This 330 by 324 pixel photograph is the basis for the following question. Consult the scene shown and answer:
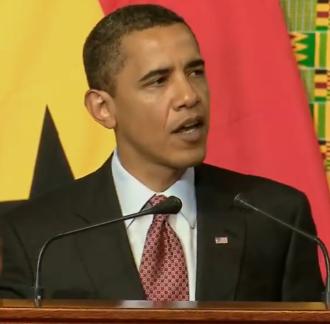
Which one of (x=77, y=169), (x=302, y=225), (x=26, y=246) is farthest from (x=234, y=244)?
(x=77, y=169)

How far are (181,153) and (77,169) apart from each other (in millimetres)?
608

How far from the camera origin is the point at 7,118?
8.70 feet

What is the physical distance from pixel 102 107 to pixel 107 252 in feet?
1.11

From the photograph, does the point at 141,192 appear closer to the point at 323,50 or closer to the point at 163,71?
the point at 163,71

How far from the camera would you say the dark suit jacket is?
213 cm

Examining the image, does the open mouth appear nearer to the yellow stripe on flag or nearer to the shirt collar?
the shirt collar

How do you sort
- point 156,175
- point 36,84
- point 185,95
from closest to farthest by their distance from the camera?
point 185,95
point 156,175
point 36,84

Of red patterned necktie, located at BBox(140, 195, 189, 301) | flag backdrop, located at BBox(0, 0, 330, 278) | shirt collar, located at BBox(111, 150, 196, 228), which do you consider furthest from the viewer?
flag backdrop, located at BBox(0, 0, 330, 278)

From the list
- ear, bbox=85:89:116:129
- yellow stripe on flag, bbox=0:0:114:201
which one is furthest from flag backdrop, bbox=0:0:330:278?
ear, bbox=85:89:116:129

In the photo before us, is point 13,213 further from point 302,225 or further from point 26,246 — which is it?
point 302,225

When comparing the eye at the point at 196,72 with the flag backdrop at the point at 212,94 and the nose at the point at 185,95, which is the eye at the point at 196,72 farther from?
the flag backdrop at the point at 212,94

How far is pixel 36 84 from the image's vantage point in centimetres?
266

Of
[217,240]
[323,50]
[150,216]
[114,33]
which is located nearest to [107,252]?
[150,216]

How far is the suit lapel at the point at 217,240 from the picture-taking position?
7.05 ft
